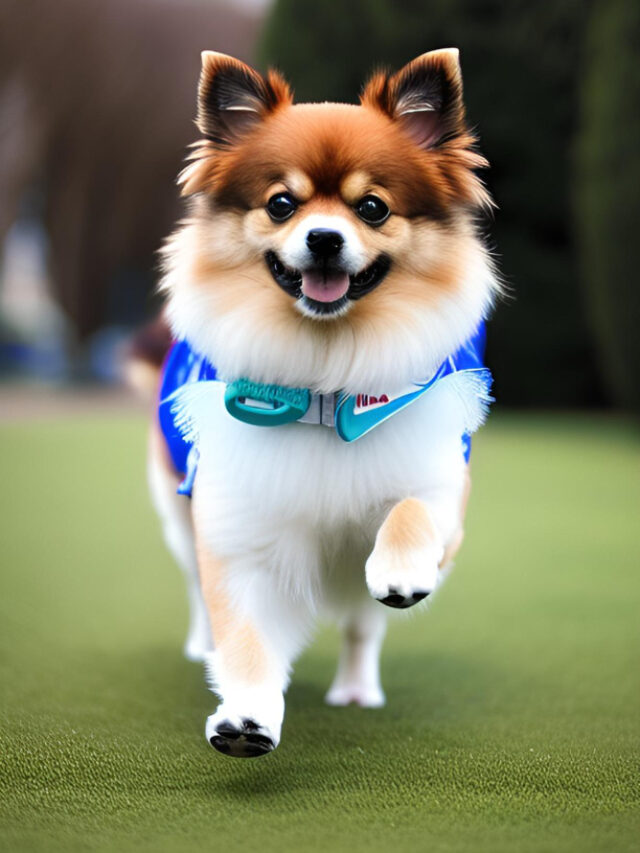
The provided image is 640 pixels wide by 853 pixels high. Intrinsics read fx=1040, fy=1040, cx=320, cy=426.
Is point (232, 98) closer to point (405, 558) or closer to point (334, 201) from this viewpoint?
point (334, 201)

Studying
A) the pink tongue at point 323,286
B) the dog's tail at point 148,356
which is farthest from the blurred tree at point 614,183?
the pink tongue at point 323,286

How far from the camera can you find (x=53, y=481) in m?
8.43

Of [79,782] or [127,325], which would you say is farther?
[127,325]

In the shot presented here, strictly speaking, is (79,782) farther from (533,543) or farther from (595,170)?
(595,170)

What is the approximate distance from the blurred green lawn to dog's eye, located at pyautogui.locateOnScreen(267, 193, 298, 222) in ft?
4.69

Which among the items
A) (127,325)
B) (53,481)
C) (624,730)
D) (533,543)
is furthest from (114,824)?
(127,325)

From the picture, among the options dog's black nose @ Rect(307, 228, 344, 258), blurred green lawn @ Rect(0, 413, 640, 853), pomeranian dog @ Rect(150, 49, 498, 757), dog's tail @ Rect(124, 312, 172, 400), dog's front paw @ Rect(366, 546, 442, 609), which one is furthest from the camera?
dog's tail @ Rect(124, 312, 172, 400)

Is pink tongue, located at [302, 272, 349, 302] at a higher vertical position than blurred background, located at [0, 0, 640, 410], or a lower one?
lower

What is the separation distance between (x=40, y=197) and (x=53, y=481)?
52.9ft

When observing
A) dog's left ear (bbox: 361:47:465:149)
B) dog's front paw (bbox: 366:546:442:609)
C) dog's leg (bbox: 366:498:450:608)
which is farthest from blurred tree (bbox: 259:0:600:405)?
dog's front paw (bbox: 366:546:442:609)

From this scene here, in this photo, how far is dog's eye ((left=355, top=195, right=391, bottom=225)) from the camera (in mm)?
2699

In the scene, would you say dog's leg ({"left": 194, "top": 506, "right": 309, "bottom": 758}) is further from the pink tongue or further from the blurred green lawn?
the pink tongue

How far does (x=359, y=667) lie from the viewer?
11.0 feet

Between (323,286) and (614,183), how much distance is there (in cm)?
866
